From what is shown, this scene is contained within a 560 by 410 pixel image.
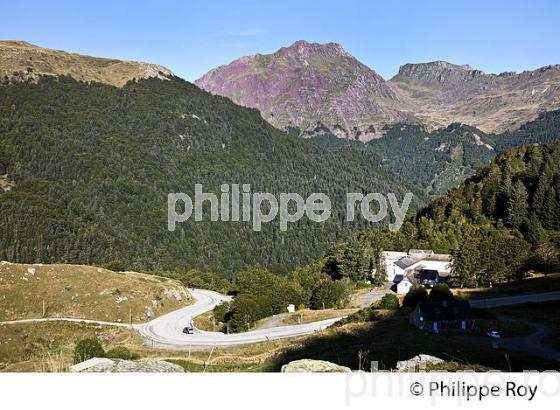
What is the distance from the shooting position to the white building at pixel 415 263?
68.8m

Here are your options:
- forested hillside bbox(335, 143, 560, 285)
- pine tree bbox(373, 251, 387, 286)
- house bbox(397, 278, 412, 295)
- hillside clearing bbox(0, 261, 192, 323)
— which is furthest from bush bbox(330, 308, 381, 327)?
pine tree bbox(373, 251, 387, 286)

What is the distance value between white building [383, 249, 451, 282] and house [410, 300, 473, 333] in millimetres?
31976

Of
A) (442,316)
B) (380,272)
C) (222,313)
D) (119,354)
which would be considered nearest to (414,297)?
(442,316)

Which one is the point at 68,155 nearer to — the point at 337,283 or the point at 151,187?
the point at 151,187

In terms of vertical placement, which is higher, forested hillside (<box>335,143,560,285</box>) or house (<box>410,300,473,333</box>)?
forested hillside (<box>335,143,560,285</box>)

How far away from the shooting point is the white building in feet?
226

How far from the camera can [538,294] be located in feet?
166

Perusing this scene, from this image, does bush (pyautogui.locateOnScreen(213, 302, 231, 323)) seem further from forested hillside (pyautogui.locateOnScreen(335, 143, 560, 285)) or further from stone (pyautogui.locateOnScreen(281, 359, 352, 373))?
stone (pyautogui.locateOnScreen(281, 359, 352, 373))

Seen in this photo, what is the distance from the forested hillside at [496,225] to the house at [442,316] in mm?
26925

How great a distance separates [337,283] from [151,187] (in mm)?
147874

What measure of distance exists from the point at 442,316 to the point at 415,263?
35193 millimetres

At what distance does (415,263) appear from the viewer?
69375 mm

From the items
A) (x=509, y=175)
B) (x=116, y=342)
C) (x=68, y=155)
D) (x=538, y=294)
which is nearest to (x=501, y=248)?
(x=538, y=294)

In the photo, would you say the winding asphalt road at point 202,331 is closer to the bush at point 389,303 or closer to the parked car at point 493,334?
the bush at point 389,303
